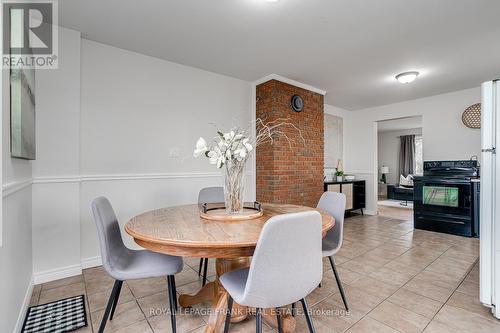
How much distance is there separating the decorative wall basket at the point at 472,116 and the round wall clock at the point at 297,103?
9.17ft

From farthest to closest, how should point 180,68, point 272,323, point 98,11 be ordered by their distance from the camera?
point 180,68 < point 98,11 < point 272,323

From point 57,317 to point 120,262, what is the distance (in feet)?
2.39

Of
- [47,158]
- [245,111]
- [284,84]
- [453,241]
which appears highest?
[284,84]

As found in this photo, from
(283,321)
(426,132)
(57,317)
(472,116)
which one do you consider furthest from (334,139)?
(57,317)

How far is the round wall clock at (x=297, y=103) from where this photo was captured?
12.7 ft

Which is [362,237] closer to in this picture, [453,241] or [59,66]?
[453,241]

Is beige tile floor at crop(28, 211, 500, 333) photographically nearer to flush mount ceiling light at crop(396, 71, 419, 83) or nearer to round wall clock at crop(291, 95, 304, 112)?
round wall clock at crop(291, 95, 304, 112)

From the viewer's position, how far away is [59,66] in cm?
237

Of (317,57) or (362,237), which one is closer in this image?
(317,57)

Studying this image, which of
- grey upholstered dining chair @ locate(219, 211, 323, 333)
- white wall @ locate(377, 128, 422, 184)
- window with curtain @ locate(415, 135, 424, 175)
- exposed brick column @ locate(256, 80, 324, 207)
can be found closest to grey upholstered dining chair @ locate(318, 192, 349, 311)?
grey upholstered dining chair @ locate(219, 211, 323, 333)

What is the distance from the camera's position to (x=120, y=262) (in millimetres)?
1547

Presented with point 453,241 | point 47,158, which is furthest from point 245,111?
point 453,241

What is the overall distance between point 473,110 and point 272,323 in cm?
474

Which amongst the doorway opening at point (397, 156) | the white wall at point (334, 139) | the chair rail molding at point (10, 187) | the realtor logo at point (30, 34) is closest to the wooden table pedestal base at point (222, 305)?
the chair rail molding at point (10, 187)
